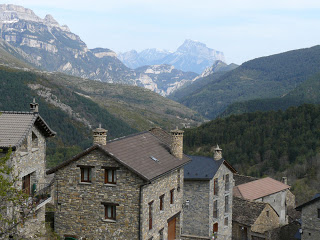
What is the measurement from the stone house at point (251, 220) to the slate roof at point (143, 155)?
19210mm

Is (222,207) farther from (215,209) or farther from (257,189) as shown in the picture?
(257,189)

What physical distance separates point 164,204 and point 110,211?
4.95 meters

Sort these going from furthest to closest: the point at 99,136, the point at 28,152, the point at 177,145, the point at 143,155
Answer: the point at 177,145, the point at 143,155, the point at 99,136, the point at 28,152

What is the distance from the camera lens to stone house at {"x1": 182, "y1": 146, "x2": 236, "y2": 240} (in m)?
44.7

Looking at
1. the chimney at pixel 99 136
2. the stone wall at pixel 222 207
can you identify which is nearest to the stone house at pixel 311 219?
the stone wall at pixel 222 207

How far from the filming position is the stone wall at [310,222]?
153ft

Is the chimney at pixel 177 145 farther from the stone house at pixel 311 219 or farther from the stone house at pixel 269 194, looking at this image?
the stone house at pixel 269 194

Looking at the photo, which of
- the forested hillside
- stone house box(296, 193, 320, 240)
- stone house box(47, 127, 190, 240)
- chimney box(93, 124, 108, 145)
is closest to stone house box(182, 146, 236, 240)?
stone house box(296, 193, 320, 240)

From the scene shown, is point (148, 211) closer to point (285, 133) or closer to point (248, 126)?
point (285, 133)

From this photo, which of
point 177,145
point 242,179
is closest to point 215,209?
point 177,145

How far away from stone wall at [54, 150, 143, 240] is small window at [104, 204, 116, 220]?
0.26 meters

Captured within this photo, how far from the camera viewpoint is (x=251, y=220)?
52.3 metres

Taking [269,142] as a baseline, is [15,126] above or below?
below

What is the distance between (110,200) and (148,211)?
289 cm
